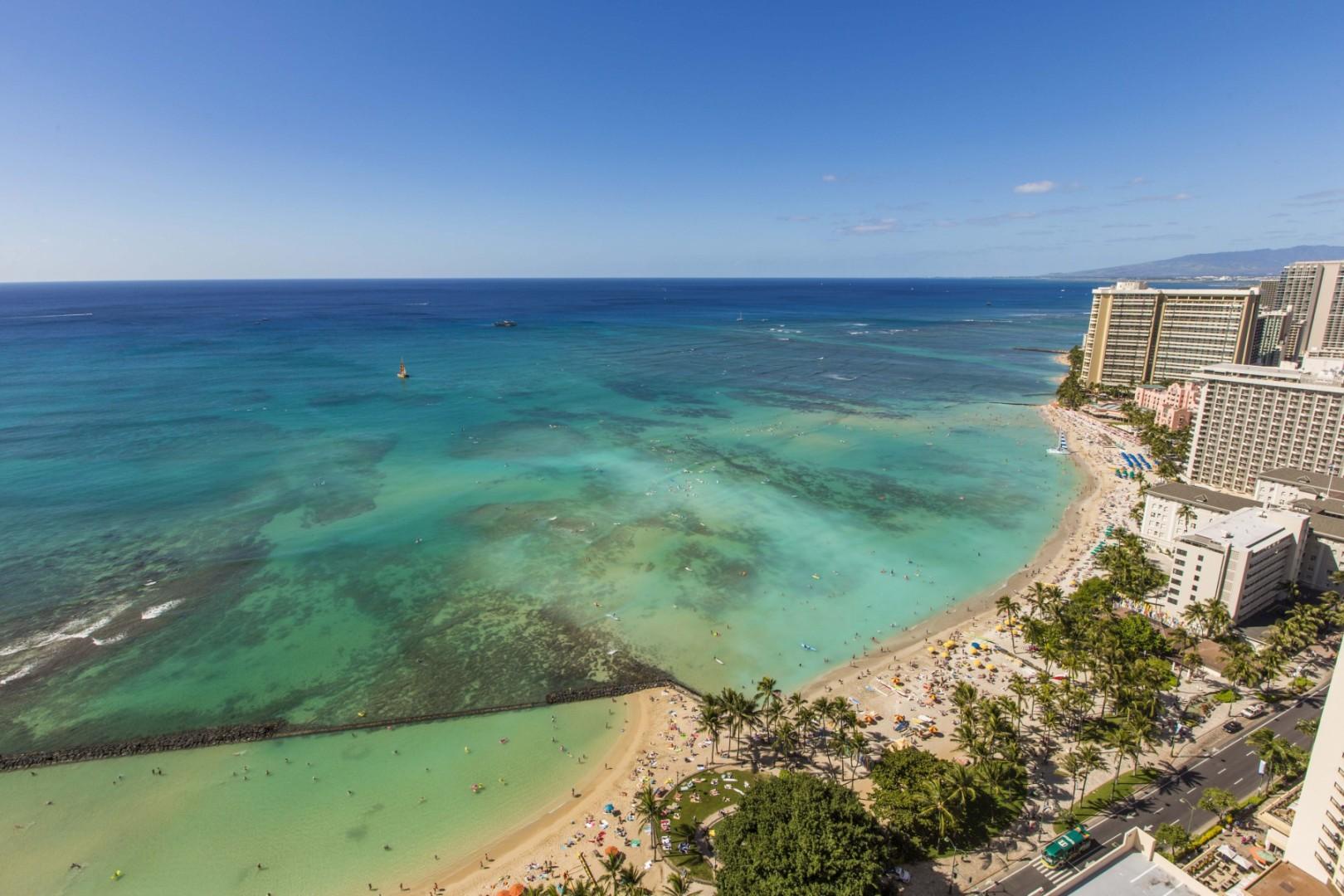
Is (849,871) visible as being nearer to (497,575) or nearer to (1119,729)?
(1119,729)

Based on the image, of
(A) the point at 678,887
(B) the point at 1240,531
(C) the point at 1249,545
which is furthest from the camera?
(B) the point at 1240,531

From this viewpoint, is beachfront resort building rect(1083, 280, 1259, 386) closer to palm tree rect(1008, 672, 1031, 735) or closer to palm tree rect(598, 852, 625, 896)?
palm tree rect(1008, 672, 1031, 735)

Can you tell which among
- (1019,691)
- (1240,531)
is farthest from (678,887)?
(1240,531)

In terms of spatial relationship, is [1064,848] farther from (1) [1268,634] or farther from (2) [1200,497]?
(2) [1200,497]

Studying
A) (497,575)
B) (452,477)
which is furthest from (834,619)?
(452,477)

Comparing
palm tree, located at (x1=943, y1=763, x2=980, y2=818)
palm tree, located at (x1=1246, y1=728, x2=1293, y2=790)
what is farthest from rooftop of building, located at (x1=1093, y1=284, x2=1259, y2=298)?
palm tree, located at (x1=943, y1=763, x2=980, y2=818)

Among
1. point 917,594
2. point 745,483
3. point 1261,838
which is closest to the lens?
point 1261,838

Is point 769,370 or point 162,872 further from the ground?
point 769,370
